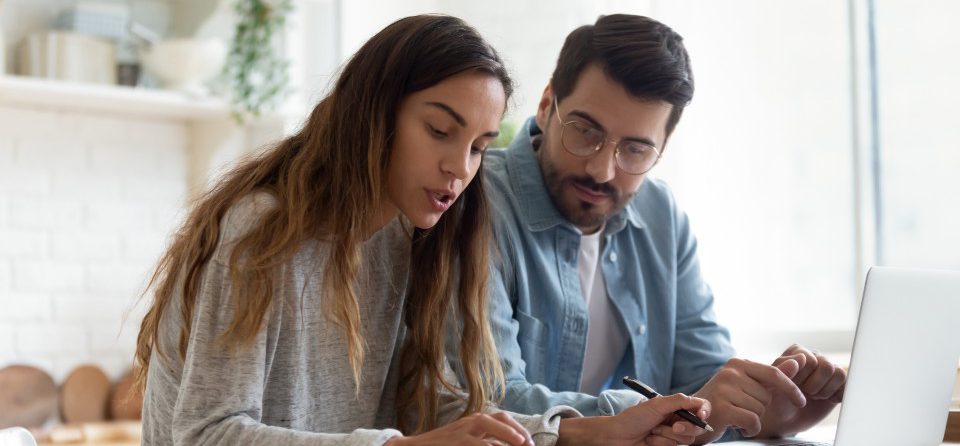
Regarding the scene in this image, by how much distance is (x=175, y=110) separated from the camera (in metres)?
3.10

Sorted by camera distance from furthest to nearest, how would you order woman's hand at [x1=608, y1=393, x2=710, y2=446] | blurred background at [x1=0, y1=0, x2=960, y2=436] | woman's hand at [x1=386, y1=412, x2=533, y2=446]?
blurred background at [x1=0, y1=0, x2=960, y2=436]
woman's hand at [x1=608, y1=393, x2=710, y2=446]
woman's hand at [x1=386, y1=412, x2=533, y2=446]

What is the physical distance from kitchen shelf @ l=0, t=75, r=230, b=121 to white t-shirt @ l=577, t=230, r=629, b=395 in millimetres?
1506

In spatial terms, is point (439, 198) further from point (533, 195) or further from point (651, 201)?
point (651, 201)

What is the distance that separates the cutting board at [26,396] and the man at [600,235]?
156cm

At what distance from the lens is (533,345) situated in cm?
178

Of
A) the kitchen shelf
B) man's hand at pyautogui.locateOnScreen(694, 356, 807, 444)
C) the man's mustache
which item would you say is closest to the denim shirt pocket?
the man's mustache

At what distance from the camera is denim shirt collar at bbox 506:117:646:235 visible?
6.05ft

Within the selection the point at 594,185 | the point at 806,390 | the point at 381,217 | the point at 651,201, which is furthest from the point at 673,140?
the point at 381,217

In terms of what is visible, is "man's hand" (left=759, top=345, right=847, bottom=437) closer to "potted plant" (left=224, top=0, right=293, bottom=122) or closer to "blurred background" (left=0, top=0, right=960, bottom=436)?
"blurred background" (left=0, top=0, right=960, bottom=436)

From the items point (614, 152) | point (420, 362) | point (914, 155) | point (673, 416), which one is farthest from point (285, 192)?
point (914, 155)

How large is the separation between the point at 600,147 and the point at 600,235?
0.62 ft

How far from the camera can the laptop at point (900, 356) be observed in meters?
1.26

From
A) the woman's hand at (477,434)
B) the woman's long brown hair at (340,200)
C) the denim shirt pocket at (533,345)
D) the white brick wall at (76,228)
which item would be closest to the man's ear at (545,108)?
the denim shirt pocket at (533,345)

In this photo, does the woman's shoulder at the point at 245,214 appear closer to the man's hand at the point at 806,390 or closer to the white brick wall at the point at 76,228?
the man's hand at the point at 806,390
